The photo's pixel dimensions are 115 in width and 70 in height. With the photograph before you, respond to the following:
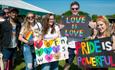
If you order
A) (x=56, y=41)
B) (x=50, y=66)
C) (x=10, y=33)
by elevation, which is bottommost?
(x=50, y=66)

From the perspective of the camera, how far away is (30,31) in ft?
27.9

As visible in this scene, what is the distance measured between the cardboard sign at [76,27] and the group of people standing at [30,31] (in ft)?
0.61

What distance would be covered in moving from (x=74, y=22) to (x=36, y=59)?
70.9 inches

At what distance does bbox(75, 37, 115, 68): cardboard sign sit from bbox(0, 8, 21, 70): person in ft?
7.82

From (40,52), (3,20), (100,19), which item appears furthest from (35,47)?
(100,19)

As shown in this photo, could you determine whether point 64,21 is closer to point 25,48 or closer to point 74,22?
point 74,22

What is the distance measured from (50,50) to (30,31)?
2.35 feet

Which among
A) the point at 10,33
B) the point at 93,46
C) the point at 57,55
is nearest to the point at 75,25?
the point at 57,55

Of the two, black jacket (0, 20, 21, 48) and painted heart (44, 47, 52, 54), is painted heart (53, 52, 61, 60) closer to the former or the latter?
painted heart (44, 47, 52, 54)

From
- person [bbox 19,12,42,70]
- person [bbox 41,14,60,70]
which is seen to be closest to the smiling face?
person [bbox 41,14,60,70]

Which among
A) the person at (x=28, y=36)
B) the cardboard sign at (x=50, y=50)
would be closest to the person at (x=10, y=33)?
the person at (x=28, y=36)

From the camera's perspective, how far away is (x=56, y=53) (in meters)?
8.35

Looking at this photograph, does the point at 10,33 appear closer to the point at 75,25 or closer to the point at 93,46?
the point at 75,25

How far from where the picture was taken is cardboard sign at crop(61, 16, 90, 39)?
30.3 ft
